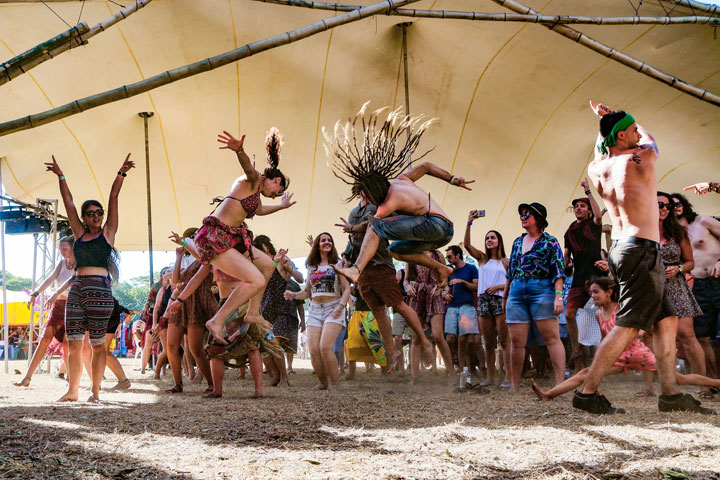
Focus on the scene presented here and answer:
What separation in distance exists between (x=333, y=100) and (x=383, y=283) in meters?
5.56

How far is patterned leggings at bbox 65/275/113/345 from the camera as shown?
4961 mm

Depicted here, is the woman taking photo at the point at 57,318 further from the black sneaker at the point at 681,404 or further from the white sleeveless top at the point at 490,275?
the black sneaker at the point at 681,404

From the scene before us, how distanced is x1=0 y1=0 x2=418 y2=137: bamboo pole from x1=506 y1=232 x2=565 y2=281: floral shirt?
8.54ft

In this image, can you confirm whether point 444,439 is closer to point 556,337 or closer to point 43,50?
point 556,337

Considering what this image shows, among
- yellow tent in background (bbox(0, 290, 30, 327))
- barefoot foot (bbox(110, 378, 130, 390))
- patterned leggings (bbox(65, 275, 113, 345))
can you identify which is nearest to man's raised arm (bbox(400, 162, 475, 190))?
patterned leggings (bbox(65, 275, 113, 345))

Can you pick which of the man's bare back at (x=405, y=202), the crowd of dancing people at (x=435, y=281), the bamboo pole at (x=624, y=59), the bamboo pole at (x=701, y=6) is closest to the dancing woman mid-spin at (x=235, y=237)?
the crowd of dancing people at (x=435, y=281)

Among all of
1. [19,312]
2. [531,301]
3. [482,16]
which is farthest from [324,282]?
[19,312]

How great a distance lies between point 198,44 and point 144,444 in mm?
7184

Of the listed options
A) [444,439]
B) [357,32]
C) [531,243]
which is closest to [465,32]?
[357,32]

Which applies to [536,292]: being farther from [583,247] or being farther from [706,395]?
[706,395]

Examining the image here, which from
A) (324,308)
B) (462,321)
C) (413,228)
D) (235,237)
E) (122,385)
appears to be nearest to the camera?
(413,228)

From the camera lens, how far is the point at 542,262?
534cm

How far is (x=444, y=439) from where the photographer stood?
309 cm

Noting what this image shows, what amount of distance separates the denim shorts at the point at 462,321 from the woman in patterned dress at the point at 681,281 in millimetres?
2720
